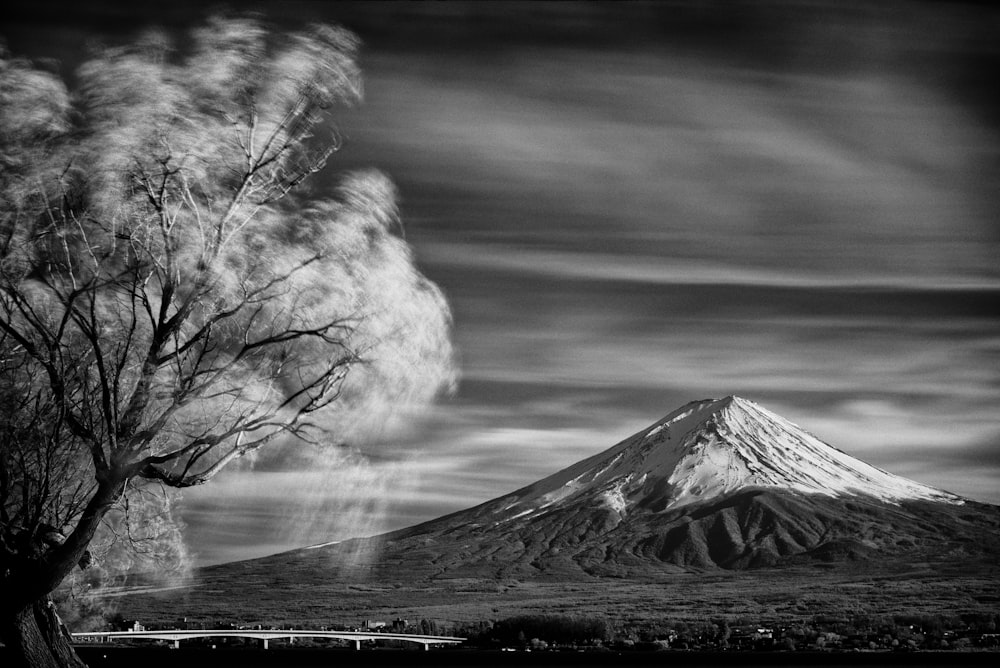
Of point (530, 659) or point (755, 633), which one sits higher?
point (755, 633)

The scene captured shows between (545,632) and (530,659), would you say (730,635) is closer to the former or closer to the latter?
(545,632)

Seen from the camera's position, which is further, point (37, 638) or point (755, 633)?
point (755, 633)

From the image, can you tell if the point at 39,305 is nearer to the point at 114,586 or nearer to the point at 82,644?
the point at 114,586

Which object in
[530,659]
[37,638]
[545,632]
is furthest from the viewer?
[545,632]

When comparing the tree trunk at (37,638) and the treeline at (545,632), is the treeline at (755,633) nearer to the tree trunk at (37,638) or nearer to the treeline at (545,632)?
the treeline at (545,632)

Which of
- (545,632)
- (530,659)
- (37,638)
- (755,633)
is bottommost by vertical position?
(545,632)

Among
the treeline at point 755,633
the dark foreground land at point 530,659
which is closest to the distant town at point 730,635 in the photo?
the treeline at point 755,633

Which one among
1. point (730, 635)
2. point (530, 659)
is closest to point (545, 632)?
point (730, 635)
